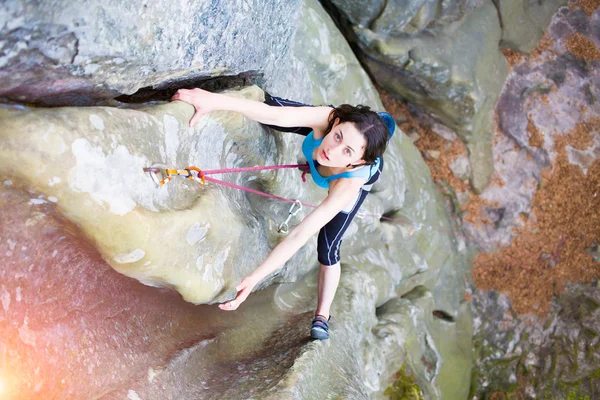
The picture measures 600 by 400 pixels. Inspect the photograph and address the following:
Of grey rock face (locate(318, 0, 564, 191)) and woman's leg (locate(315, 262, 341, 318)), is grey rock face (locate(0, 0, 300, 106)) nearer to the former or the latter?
woman's leg (locate(315, 262, 341, 318))

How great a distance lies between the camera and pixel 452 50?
646 cm

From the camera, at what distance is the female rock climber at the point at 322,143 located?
271cm

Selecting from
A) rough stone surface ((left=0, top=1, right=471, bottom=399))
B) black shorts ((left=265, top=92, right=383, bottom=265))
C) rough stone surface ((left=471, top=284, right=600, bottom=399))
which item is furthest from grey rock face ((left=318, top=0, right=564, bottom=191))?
black shorts ((left=265, top=92, right=383, bottom=265))

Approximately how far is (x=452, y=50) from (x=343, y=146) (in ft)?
14.4

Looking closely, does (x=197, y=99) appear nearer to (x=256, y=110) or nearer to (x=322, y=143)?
(x=256, y=110)

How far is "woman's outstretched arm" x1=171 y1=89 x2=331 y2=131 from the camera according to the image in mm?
2666

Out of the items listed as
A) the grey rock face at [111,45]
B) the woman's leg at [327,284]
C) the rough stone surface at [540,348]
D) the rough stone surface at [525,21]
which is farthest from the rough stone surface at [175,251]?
the rough stone surface at [525,21]

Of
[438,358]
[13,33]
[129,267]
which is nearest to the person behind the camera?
[13,33]

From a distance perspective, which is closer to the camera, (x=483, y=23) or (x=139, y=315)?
(x=139, y=315)

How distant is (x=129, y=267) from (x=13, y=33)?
110 centimetres

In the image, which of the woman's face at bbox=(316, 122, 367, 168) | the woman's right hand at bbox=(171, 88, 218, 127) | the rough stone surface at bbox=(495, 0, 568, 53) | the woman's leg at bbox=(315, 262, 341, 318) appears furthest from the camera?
the rough stone surface at bbox=(495, 0, 568, 53)

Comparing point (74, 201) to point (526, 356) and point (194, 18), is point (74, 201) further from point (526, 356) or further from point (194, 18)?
point (526, 356)

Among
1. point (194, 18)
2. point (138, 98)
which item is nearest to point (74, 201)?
point (138, 98)

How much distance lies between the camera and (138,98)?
2658mm
